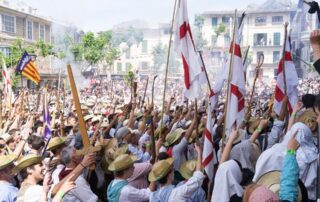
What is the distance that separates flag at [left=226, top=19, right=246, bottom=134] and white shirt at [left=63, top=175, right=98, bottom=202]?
176 centimetres

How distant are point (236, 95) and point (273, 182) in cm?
210

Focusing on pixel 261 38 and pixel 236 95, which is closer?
pixel 236 95

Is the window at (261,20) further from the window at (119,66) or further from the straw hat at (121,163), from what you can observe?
the straw hat at (121,163)

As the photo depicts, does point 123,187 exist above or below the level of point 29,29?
below

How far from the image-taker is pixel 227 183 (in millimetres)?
4102

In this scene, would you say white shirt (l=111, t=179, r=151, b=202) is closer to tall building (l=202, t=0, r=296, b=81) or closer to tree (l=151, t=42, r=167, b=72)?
tree (l=151, t=42, r=167, b=72)

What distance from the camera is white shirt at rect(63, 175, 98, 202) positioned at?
4633 mm

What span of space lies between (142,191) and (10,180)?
1.36m

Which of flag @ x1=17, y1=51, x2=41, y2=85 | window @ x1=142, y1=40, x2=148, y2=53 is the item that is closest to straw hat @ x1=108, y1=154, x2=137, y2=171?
flag @ x1=17, y1=51, x2=41, y2=85

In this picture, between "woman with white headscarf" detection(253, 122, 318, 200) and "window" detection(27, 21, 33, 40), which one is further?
"window" detection(27, 21, 33, 40)

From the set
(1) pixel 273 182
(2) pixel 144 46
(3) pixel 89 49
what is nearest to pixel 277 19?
(2) pixel 144 46

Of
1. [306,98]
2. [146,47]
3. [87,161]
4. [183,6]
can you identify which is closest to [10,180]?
[87,161]

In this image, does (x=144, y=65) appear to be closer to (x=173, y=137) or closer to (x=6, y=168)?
(x=173, y=137)

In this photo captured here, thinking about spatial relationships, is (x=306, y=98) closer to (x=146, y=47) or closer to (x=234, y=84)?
(x=234, y=84)
